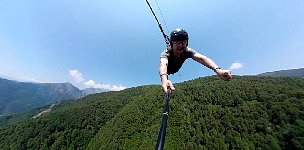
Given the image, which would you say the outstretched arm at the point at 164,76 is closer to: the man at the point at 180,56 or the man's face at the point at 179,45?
the man at the point at 180,56

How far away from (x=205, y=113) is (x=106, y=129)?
5391 cm

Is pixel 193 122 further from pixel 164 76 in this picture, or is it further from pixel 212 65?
pixel 164 76

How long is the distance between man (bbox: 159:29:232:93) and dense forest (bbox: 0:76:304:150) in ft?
405

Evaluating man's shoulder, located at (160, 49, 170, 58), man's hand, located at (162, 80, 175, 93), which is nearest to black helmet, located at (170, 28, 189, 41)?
man's shoulder, located at (160, 49, 170, 58)

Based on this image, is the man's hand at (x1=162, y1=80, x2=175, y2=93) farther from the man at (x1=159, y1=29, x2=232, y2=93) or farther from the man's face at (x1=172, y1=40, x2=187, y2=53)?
the man's face at (x1=172, y1=40, x2=187, y2=53)

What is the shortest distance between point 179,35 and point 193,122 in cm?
13912

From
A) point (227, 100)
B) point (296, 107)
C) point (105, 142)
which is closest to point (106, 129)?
point (105, 142)

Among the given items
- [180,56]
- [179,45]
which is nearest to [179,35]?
[179,45]

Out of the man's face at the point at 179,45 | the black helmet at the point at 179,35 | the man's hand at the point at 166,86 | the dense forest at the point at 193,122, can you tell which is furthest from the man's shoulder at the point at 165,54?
the dense forest at the point at 193,122

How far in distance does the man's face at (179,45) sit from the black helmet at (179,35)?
8cm

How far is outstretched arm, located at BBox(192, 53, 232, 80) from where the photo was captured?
3874mm

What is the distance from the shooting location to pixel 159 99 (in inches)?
6220

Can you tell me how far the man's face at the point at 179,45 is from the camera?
4730 millimetres

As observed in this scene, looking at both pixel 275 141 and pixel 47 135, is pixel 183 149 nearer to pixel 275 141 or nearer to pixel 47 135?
pixel 275 141
